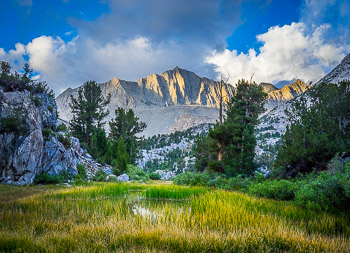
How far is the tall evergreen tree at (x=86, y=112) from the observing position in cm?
3597

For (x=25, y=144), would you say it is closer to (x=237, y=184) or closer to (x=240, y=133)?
(x=237, y=184)

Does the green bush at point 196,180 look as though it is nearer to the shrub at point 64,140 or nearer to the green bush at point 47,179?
the green bush at point 47,179

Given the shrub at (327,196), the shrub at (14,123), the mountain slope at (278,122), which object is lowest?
the shrub at (327,196)

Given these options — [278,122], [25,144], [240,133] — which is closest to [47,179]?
[25,144]

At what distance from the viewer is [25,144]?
46.7 feet

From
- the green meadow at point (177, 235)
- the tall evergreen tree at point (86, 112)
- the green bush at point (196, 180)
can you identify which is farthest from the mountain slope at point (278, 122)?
the green meadow at point (177, 235)

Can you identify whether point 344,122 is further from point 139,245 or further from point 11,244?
point 11,244

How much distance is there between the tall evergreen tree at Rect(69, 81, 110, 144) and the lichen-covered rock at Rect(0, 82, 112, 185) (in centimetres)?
1690

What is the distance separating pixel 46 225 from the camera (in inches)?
187

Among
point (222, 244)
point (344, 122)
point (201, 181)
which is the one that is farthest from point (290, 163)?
point (222, 244)

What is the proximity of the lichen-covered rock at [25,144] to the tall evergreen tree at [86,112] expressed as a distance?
1690 centimetres

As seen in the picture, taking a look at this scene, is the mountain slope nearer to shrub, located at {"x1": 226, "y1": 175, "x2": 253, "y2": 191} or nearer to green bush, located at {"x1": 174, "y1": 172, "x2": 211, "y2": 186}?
green bush, located at {"x1": 174, "y1": 172, "x2": 211, "y2": 186}

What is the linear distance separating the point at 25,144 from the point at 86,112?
74.5 ft

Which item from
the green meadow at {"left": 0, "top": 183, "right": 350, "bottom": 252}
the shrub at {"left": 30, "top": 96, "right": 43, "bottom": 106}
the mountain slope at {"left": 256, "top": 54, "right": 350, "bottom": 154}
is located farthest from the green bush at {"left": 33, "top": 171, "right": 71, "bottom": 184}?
the mountain slope at {"left": 256, "top": 54, "right": 350, "bottom": 154}
